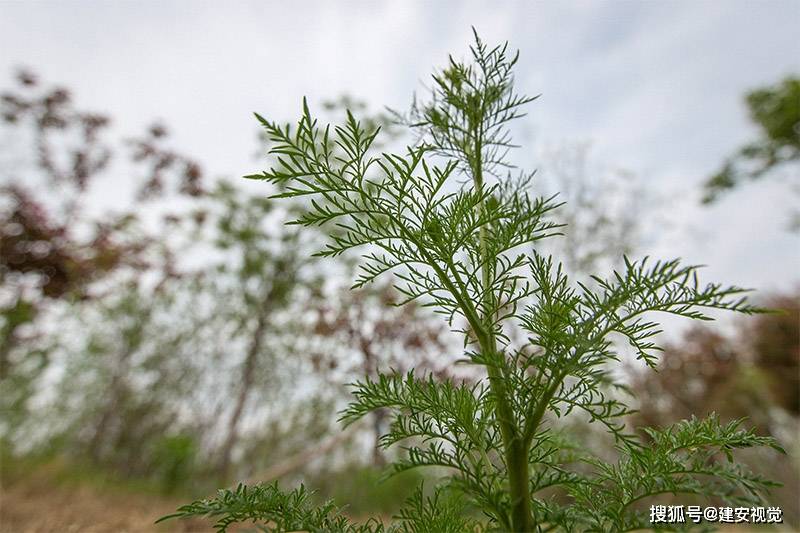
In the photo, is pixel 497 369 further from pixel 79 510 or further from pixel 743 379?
pixel 743 379

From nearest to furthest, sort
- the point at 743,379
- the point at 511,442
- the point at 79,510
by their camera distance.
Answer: the point at 511,442 < the point at 79,510 < the point at 743,379

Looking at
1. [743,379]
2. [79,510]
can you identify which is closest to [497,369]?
[79,510]

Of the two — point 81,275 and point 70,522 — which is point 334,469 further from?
point 81,275

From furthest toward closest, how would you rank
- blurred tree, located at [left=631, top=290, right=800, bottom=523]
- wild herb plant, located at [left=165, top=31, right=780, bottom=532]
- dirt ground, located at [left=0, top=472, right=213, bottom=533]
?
blurred tree, located at [left=631, top=290, right=800, bottom=523] → dirt ground, located at [left=0, top=472, right=213, bottom=533] → wild herb plant, located at [left=165, top=31, right=780, bottom=532]

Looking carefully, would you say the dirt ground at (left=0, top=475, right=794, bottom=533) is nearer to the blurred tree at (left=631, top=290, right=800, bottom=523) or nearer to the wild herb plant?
the wild herb plant

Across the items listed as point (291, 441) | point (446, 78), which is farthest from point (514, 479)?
point (291, 441)

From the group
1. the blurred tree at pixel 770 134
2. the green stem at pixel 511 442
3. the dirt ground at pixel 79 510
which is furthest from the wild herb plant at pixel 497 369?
the blurred tree at pixel 770 134

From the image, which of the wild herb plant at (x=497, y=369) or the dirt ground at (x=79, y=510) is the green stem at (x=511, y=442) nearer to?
the wild herb plant at (x=497, y=369)

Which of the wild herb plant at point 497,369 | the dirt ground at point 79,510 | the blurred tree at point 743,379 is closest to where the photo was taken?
the wild herb plant at point 497,369

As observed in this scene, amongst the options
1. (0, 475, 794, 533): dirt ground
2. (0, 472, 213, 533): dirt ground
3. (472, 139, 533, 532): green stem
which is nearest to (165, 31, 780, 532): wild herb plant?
(472, 139, 533, 532): green stem

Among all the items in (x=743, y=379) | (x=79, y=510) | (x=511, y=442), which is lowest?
(x=79, y=510)

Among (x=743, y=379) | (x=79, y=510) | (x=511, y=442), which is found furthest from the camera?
(x=743, y=379)

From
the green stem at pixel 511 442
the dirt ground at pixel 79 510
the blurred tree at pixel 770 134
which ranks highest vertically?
the blurred tree at pixel 770 134

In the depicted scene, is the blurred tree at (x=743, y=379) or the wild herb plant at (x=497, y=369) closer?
the wild herb plant at (x=497, y=369)
